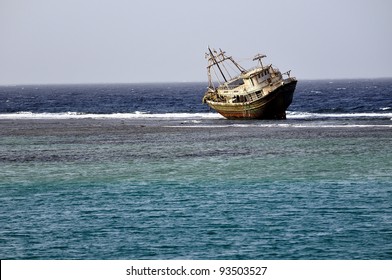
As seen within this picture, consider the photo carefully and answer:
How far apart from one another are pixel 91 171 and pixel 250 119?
38378mm

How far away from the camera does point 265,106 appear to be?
76875 millimetres

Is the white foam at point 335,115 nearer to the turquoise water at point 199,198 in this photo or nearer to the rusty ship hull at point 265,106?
the rusty ship hull at point 265,106

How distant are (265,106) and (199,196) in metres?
43.3

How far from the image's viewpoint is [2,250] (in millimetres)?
26375

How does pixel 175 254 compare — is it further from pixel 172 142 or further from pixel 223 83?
pixel 223 83

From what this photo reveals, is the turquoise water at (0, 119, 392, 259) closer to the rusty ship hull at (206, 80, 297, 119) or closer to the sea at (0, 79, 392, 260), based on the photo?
the sea at (0, 79, 392, 260)

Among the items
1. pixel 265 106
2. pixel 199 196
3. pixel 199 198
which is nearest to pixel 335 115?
pixel 265 106

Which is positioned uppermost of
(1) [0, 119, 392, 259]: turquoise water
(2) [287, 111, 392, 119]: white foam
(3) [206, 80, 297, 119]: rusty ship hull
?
(3) [206, 80, 297, 119]: rusty ship hull

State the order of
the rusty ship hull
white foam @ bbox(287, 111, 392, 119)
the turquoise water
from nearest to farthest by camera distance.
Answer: the turquoise water → the rusty ship hull → white foam @ bbox(287, 111, 392, 119)

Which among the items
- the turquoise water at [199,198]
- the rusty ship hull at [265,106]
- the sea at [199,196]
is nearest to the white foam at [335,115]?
the rusty ship hull at [265,106]

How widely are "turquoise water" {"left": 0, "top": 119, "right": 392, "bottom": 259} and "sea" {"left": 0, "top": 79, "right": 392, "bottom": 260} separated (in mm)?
62

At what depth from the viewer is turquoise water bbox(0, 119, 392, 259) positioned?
1038 inches

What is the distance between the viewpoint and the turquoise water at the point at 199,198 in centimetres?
2636

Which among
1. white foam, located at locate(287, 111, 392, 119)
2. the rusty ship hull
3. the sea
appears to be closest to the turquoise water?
the sea
